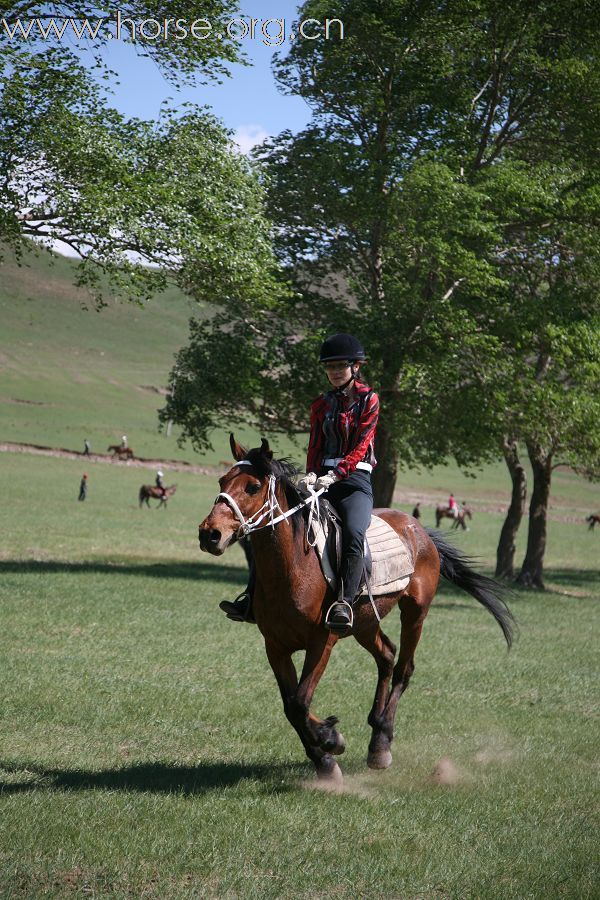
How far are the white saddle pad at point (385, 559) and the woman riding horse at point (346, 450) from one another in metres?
0.15

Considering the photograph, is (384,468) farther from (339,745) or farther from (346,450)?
(339,745)

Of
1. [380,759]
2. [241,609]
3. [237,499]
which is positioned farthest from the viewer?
[380,759]

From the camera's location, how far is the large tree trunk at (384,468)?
27.0m

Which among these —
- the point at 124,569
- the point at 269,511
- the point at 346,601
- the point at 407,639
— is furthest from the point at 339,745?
the point at 124,569

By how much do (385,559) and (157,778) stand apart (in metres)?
2.74

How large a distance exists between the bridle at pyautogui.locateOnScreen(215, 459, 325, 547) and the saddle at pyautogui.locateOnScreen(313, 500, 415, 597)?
13cm

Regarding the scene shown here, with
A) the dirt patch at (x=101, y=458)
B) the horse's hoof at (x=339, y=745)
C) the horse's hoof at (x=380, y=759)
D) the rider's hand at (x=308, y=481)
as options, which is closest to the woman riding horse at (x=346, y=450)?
the rider's hand at (x=308, y=481)

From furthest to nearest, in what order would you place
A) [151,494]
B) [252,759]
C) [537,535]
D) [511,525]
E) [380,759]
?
[151,494] → [511,525] → [537,535] → [252,759] → [380,759]

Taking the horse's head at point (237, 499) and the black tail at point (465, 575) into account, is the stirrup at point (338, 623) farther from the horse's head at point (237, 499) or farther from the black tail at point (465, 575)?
the black tail at point (465, 575)

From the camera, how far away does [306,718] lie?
296 inches

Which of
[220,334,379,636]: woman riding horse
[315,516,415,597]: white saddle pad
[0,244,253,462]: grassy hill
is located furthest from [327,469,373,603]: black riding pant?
[0,244,253,462]: grassy hill

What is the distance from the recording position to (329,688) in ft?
40.4

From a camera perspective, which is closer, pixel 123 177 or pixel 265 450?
pixel 265 450

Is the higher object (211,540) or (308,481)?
(308,481)
